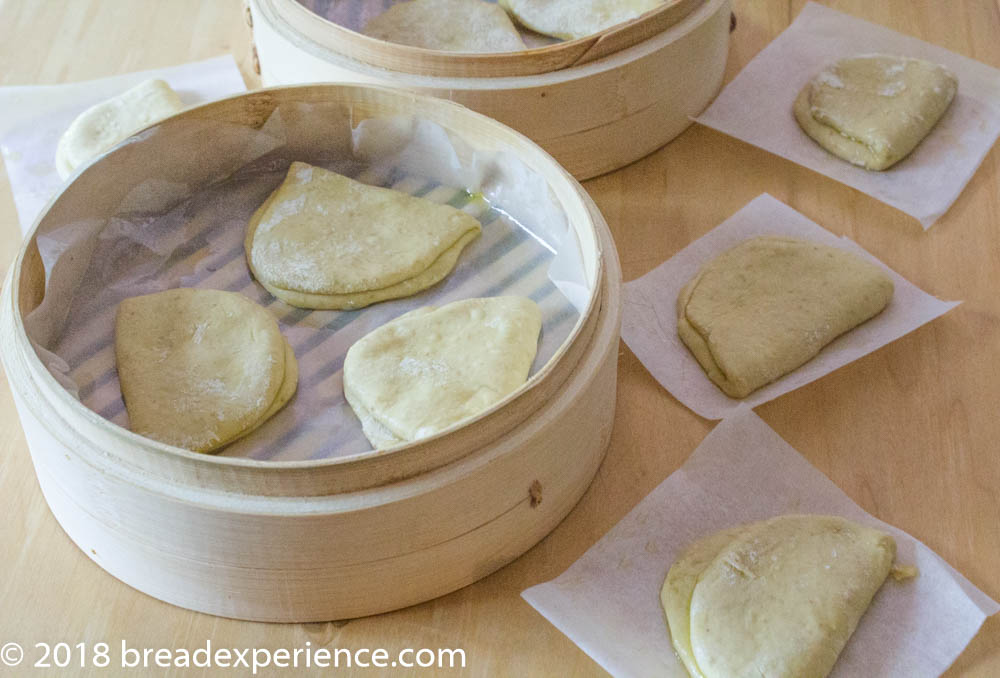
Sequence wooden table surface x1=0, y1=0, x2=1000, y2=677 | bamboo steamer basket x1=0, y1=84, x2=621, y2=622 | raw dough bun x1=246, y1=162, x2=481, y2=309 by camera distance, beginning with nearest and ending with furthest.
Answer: bamboo steamer basket x1=0, y1=84, x2=621, y2=622, wooden table surface x1=0, y1=0, x2=1000, y2=677, raw dough bun x1=246, y1=162, x2=481, y2=309

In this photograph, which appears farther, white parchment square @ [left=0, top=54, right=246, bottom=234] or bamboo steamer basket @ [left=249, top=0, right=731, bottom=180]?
white parchment square @ [left=0, top=54, right=246, bottom=234]

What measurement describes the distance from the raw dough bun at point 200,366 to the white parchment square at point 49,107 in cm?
38

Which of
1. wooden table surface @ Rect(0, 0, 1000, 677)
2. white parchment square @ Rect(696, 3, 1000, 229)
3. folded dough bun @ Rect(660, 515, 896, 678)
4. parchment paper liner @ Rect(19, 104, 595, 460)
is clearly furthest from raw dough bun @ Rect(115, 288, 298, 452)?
white parchment square @ Rect(696, 3, 1000, 229)

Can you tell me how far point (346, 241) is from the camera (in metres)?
1.20

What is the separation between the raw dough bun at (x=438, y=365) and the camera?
1.00 meters

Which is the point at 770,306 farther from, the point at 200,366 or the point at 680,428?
the point at 200,366

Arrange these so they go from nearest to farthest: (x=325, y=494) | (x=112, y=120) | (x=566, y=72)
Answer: (x=325, y=494), (x=566, y=72), (x=112, y=120)

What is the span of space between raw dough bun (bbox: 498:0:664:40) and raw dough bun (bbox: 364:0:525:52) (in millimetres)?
29

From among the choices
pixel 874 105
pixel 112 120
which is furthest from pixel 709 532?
pixel 112 120

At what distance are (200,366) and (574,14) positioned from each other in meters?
0.76

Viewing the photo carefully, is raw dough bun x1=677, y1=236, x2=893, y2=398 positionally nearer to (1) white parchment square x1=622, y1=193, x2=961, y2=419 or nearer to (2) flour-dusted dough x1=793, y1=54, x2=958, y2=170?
(1) white parchment square x1=622, y1=193, x2=961, y2=419

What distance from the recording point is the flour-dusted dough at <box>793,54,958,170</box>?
4.65 ft

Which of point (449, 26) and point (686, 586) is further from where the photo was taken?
point (449, 26)

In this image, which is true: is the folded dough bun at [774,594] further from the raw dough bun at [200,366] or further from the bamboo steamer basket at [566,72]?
the bamboo steamer basket at [566,72]
